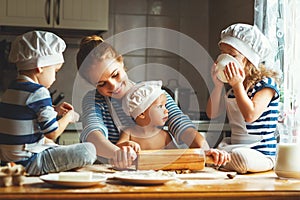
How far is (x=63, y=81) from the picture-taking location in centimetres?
290

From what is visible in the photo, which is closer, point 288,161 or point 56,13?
point 288,161

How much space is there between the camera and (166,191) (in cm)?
97

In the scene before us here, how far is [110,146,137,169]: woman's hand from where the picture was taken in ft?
3.92

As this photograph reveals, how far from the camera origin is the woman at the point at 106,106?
135 cm

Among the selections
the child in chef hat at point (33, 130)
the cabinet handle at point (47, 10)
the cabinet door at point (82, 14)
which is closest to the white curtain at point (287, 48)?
the child in chef hat at point (33, 130)

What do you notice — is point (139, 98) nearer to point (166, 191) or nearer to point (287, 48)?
point (166, 191)

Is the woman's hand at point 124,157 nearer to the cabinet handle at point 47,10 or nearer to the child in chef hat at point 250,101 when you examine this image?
the child in chef hat at point 250,101

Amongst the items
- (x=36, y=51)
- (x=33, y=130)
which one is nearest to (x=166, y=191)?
(x=33, y=130)

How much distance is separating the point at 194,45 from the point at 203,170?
1884mm

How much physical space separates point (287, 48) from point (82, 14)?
4.09 feet

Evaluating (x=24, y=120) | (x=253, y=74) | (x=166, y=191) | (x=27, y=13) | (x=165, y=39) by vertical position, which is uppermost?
(x=27, y=13)

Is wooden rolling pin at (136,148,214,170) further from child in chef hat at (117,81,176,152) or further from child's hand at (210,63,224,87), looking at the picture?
child's hand at (210,63,224,87)

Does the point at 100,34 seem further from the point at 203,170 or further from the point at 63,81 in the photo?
the point at 203,170

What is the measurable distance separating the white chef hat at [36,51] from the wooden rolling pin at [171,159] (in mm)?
310
